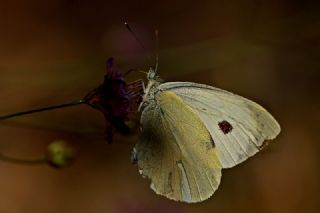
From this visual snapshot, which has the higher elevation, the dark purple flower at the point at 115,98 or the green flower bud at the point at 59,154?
the dark purple flower at the point at 115,98

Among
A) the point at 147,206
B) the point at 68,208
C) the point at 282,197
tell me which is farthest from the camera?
the point at 282,197

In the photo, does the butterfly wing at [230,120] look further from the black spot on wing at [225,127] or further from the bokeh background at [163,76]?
→ the bokeh background at [163,76]

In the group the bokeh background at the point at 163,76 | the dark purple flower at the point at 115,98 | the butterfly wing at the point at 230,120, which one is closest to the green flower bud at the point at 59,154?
the dark purple flower at the point at 115,98

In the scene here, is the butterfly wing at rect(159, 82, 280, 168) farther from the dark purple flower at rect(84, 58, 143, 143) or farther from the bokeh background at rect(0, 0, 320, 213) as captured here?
the bokeh background at rect(0, 0, 320, 213)

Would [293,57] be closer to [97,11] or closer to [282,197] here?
[282,197]

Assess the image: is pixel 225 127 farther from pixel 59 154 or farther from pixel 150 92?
pixel 59 154

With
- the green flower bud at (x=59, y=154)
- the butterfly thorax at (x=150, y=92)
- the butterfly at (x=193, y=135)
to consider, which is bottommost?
the green flower bud at (x=59, y=154)

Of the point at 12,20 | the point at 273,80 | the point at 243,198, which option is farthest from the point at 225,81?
the point at 12,20
